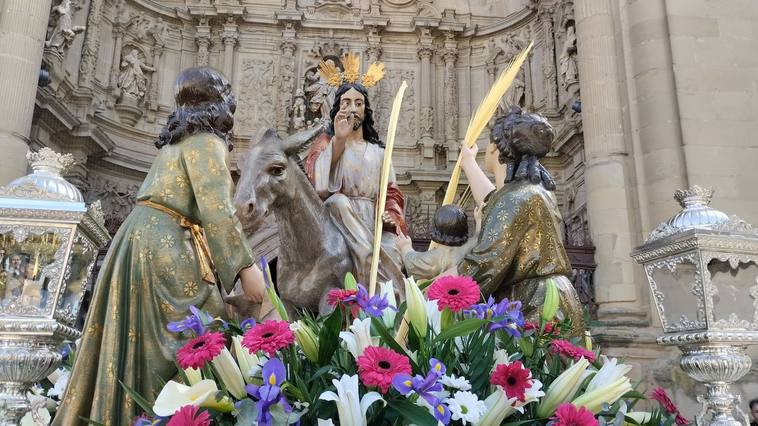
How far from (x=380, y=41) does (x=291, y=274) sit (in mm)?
14205

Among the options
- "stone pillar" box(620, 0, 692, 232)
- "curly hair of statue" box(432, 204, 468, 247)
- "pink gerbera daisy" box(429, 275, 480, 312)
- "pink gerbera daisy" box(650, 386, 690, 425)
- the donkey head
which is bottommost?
"pink gerbera daisy" box(650, 386, 690, 425)

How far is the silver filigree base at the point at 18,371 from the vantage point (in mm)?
2586

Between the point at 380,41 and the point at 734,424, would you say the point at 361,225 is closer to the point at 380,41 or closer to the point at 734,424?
the point at 734,424

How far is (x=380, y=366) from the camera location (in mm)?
1581

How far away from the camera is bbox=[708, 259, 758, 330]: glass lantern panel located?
2914 mm

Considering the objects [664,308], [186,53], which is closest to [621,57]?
[664,308]

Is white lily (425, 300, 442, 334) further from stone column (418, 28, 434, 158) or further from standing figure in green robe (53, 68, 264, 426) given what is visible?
stone column (418, 28, 434, 158)

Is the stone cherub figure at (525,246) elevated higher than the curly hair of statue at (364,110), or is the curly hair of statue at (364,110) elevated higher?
the curly hair of statue at (364,110)

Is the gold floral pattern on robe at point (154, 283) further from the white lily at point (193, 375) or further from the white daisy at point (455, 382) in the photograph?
the white daisy at point (455, 382)

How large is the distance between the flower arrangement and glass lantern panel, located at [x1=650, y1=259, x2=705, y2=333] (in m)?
1.07

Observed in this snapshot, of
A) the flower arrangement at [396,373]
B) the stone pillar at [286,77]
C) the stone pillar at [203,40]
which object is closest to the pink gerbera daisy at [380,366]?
the flower arrangement at [396,373]

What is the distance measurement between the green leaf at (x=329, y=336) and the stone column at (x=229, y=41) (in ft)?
49.0

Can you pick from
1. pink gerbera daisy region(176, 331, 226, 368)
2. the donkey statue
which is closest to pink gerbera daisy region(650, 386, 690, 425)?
pink gerbera daisy region(176, 331, 226, 368)

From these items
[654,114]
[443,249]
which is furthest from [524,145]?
[654,114]
